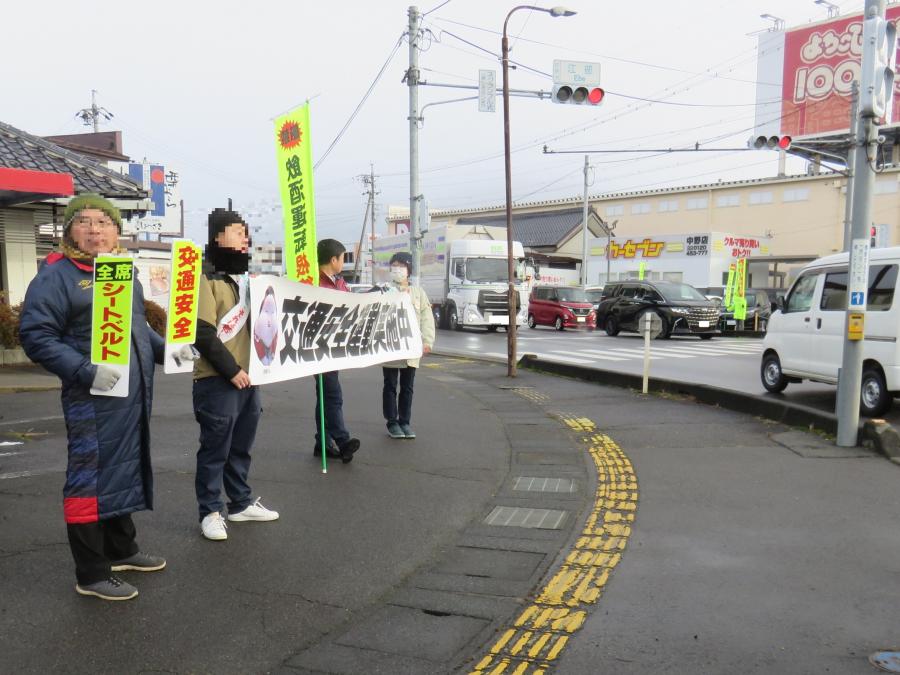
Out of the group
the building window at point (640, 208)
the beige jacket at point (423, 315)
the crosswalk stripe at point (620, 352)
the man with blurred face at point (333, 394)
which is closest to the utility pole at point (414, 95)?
the crosswalk stripe at point (620, 352)

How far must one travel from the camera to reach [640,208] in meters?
53.9

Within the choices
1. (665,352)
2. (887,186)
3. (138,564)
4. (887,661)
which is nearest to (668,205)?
(887,186)

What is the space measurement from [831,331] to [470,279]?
1828 cm

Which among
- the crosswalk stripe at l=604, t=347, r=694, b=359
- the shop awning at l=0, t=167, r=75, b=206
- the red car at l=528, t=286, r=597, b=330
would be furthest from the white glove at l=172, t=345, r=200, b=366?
the red car at l=528, t=286, r=597, b=330

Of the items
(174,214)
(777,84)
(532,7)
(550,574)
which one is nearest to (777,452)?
(550,574)

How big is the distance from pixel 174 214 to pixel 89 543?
31794 mm

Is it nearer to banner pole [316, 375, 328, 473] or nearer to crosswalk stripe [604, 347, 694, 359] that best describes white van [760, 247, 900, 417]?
crosswalk stripe [604, 347, 694, 359]

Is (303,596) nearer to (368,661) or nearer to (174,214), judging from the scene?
(368,661)

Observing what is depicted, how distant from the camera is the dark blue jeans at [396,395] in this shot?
7523mm

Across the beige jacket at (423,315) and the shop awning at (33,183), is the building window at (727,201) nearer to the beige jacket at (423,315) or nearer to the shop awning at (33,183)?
the beige jacket at (423,315)

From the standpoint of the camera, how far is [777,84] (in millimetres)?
45188

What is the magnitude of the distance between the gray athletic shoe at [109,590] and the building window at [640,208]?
5279 centimetres

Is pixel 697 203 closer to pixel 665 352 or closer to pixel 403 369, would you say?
pixel 665 352

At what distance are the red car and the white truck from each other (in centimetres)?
99
